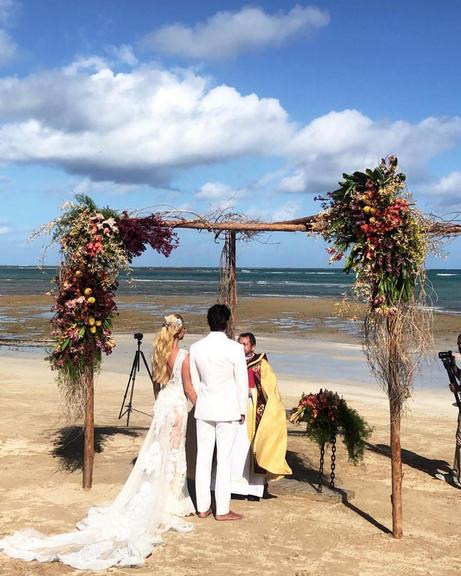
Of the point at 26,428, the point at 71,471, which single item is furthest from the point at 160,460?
the point at 26,428

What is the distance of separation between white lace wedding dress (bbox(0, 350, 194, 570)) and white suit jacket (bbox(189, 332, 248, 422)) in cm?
48

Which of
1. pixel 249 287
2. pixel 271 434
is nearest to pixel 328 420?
pixel 271 434

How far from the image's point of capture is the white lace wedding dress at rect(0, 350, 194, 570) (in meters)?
5.64

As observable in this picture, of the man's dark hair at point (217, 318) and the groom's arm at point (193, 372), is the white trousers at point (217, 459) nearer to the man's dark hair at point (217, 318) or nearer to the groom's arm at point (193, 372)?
the groom's arm at point (193, 372)

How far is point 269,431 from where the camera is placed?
7383 mm

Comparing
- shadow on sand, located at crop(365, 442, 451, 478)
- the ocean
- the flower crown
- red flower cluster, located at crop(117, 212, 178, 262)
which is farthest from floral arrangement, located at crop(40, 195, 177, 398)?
the ocean

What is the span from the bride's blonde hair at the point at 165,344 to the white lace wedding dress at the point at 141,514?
108 mm

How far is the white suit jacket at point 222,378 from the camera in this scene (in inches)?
258

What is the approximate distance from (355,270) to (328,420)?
2.07 metres

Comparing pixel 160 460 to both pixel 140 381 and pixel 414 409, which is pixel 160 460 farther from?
pixel 140 381

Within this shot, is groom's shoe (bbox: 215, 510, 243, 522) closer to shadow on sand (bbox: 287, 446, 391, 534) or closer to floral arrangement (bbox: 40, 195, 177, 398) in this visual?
shadow on sand (bbox: 287, 446, 391, 534)

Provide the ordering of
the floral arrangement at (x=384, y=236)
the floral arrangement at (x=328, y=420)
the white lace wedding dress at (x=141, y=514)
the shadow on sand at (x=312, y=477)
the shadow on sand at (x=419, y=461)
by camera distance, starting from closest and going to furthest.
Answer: the white lace wedding dress at (x=141, y=514) < the floral arrangement at (x=384, y=236) < the shadow on sand at (x=312, y=477) < the floral arrangement at (x=328, y=420) < the shadow on sand at (x=419, y=461)

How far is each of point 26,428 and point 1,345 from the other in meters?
13.6

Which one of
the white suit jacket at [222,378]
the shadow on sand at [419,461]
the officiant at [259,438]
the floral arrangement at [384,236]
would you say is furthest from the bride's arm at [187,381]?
the shadow on sand at [419,461]
